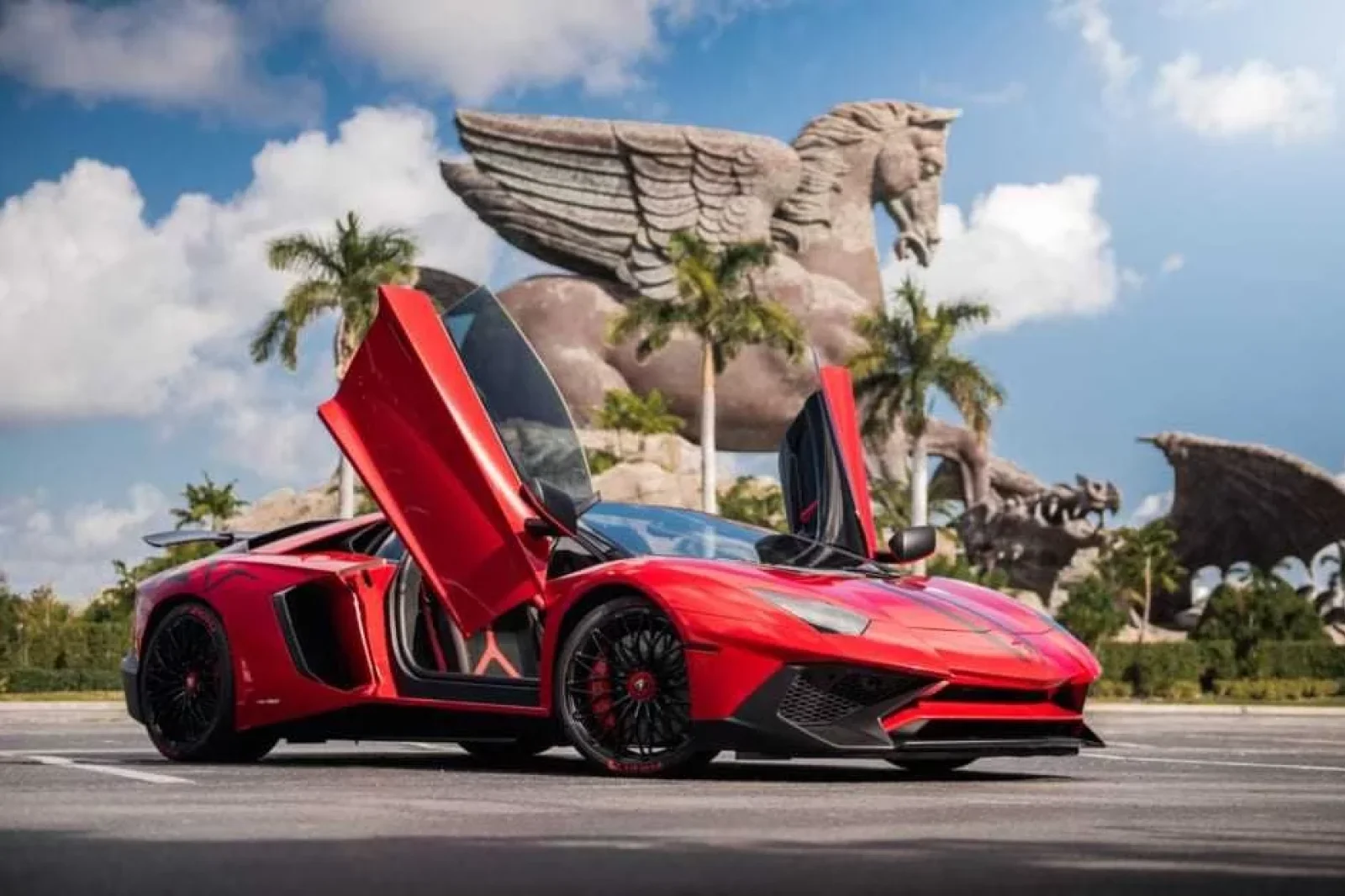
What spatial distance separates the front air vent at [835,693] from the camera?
7445 millimetres

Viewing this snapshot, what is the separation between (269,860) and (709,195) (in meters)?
61.0

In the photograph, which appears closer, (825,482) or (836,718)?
(836,718)

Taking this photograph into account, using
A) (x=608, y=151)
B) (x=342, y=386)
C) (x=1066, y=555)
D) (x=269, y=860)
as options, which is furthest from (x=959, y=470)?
(x=269, y=860)

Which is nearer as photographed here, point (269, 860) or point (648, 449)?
point (269, 860)

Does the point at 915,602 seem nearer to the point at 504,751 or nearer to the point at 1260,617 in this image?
the point at 504,751

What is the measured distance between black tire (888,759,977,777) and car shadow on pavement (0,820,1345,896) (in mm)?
3262

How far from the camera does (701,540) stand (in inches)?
334

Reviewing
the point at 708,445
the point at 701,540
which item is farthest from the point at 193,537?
the point at 708,445

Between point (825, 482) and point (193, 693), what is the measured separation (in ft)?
9.78

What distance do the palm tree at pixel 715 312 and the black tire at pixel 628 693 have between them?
35.4 meters

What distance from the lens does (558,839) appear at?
5168mm

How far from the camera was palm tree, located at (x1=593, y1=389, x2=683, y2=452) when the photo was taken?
211ft

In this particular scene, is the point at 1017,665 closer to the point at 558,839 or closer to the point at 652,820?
the point at 652,820

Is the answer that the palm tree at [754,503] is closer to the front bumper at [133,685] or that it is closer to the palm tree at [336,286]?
the palm tree at [336,286]
